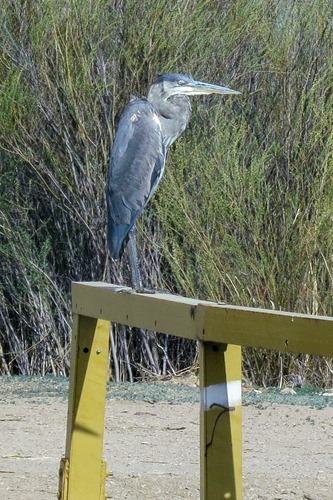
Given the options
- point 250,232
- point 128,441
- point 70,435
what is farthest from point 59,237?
point 70,435

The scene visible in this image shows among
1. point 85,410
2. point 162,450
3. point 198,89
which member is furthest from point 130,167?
point 85,410

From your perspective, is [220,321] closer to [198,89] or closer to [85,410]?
[85,410]

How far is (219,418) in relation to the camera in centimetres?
294

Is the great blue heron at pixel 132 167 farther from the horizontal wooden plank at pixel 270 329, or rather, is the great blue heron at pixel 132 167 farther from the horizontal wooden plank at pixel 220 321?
the horizontal wooden plank at pixel 270 329

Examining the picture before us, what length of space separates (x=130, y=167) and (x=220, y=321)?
2669 millimetres

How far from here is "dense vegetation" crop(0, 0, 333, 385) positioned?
855cm

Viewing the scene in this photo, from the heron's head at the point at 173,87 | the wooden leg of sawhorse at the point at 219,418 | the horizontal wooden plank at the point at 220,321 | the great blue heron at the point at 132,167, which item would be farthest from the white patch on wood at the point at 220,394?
the heron's head at the point at 173,87

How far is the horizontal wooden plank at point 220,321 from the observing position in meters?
2.57

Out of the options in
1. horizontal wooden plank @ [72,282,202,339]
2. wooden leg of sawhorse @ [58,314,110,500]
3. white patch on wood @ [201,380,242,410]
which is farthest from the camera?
wooden leg of sawhorse @ [58,314,110,500]

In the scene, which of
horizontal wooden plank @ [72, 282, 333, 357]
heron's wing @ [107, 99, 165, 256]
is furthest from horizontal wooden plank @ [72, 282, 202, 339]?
heron's wing @ [107, 99, 165, 256]

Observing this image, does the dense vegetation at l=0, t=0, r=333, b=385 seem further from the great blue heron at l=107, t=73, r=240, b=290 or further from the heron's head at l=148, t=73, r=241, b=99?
the great blue heron at l=107, t=73, r=240, b=290

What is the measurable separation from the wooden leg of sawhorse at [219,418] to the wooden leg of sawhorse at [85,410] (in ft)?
3.46

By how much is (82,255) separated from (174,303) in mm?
6229

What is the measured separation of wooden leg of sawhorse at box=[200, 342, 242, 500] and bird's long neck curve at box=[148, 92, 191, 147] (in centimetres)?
298
